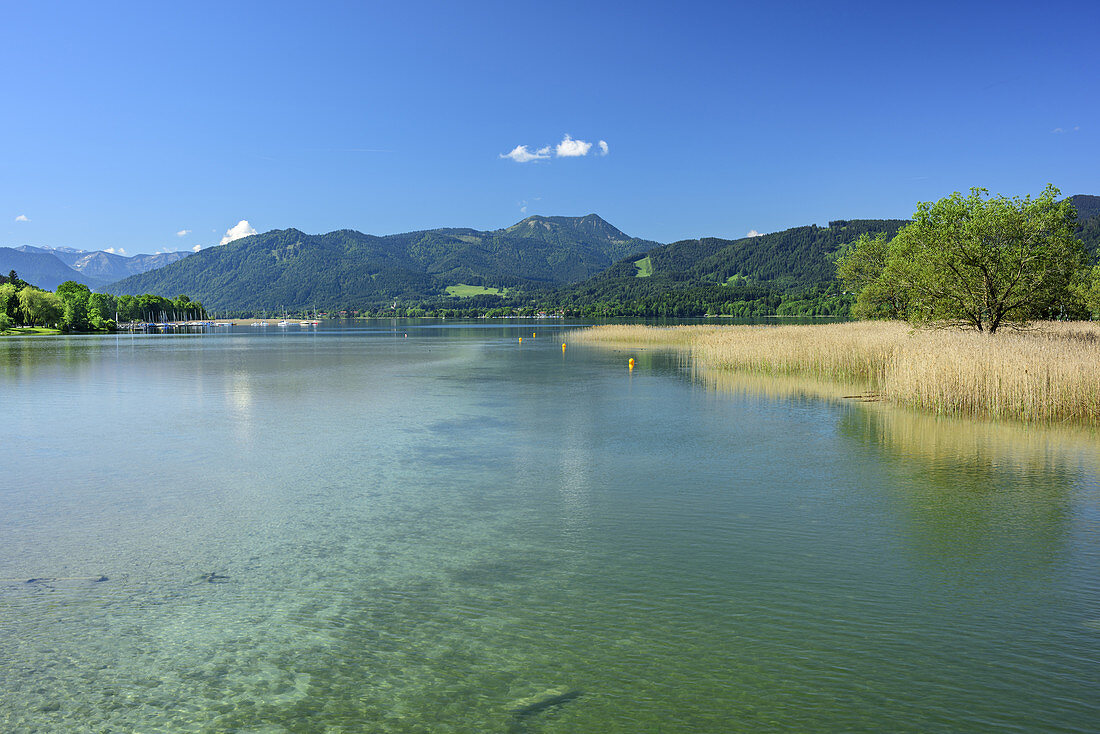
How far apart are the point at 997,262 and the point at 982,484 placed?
2267 centimetres

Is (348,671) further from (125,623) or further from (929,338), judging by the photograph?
(929,338)

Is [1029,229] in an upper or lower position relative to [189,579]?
upper

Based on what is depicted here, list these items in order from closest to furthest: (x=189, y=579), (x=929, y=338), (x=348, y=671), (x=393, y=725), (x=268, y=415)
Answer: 1. (x=393, y=725)
2. (x=348, y=671)
3. (x=189, y=579)
4. (x=268, y=415)
5. (x=929, y=338)

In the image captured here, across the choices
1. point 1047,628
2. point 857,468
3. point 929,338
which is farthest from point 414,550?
point 929,338

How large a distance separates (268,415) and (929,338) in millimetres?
27962

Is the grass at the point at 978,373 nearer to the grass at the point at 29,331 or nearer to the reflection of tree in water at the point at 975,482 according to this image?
the reflection of tree in water at the point at 975,482

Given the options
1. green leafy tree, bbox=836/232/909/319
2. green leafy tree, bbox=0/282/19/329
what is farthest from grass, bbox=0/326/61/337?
green leafy tree, bbox=836/232/909/319

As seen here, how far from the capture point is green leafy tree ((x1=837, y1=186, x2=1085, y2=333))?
3059 centimetres

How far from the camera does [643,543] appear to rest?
33.0ft

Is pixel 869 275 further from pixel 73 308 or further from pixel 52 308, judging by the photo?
pixel 73 308

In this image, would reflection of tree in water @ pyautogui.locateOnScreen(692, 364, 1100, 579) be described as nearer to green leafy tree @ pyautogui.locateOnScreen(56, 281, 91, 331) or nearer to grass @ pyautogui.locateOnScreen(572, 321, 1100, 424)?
grass @ pyautogui.locateOnScreen(572, 321, 1100, 424)

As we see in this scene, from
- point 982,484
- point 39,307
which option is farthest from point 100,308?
point 982,484

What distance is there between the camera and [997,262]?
102ft

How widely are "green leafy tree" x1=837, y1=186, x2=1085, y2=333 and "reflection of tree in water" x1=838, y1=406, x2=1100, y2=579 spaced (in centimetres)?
1388
